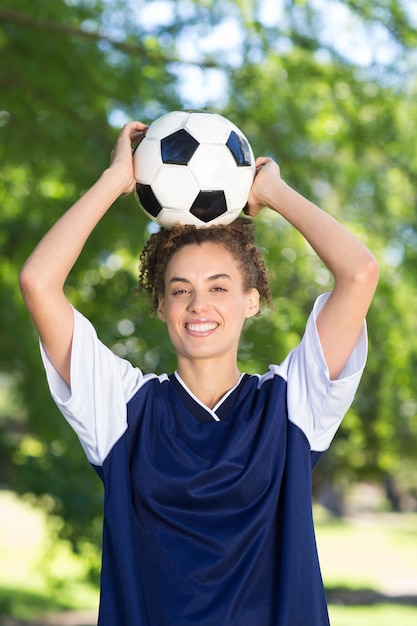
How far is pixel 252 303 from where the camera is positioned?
2.77 metres

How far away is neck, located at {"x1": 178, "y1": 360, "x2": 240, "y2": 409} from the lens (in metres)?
2.63

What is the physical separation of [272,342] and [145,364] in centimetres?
65

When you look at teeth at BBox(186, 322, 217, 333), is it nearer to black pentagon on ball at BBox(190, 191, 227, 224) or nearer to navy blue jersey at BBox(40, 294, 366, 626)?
navy blue jersey at BBox(40, 294, 366, 626)

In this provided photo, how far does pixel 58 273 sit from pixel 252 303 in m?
0.56

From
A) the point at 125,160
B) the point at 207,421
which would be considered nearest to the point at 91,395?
the point at 207,421

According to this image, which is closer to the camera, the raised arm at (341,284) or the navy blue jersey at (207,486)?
the navy blue jersey at (207,486)

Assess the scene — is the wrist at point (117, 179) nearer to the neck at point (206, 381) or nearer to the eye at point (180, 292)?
the eye at point (180, 292)

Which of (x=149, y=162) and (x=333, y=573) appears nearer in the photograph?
(x=149, y=162)

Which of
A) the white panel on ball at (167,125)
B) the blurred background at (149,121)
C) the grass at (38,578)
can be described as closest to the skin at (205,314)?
the white panel on ball at (167,125)

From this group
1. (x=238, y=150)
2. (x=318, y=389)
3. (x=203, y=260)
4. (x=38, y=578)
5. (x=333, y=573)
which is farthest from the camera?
(x=333, y=573)

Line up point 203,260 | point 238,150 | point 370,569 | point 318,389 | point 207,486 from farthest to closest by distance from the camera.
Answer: point 370,569, point 238,150, point 203,260, point 318,389, point 207,486

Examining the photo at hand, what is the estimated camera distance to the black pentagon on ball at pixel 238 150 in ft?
9.01

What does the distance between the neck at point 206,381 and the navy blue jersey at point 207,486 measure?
3cm

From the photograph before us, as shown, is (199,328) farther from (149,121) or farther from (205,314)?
(149,121)
